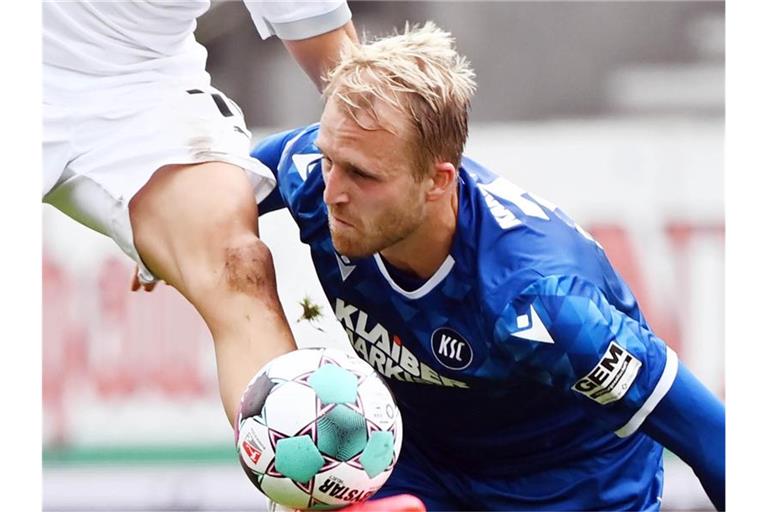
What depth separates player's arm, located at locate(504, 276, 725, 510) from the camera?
3107 mm

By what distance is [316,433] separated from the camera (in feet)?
9.71

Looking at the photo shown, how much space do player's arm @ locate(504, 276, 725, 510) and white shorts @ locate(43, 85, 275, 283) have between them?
3.10ft

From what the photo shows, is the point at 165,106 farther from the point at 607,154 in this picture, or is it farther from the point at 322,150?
the point at 607,154

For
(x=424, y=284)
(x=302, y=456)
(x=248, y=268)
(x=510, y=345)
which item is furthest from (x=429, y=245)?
(x=302, y=456)

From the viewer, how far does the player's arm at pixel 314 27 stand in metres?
3.82

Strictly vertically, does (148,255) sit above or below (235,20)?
above

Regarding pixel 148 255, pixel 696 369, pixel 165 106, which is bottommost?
pixel 696 369

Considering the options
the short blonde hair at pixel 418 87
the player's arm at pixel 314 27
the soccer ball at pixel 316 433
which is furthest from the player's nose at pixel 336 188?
the player's arm at pixel 314 27

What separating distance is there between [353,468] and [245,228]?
0.81 metres

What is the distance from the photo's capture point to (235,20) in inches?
312

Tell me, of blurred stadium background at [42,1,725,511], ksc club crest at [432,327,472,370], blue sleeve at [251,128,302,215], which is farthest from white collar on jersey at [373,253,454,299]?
blurred stadium background at [42,1,725,511]

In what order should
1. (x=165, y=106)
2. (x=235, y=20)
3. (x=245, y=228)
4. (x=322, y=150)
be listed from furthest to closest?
(x=235, y=20), (x=165, y=106), (x=245, y=228), (x=322, y=150)

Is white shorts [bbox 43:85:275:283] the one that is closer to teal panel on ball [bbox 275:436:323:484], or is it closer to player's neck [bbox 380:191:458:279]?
player's neck [bbox 380:191:458:279]
